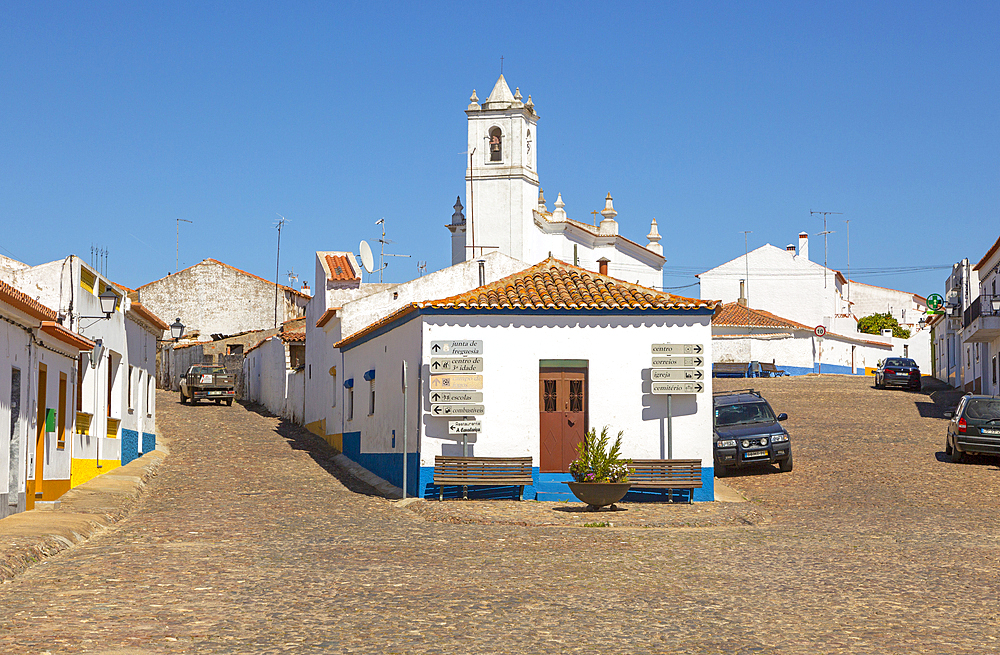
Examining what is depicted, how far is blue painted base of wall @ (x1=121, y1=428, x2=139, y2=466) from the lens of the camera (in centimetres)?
2359

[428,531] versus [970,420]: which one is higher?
[970,420]

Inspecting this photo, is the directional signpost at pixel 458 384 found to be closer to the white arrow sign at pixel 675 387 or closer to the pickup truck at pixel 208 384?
the white arrow sign at pixel 675 387

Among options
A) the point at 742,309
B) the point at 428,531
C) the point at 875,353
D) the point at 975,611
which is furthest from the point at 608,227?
the point at 975,611

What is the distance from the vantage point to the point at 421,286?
94.4ft

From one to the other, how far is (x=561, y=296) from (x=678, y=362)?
244 centimetres

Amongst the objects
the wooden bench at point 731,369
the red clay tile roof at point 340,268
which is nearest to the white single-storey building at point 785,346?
the wooden bench at point 731,369

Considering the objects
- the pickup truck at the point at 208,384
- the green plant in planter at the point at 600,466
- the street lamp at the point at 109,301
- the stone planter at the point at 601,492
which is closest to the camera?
the stone planter at the point at 601,492

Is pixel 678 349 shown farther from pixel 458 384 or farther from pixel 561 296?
pixel 458 384

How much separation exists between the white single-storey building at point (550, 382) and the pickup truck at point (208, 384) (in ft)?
79.3

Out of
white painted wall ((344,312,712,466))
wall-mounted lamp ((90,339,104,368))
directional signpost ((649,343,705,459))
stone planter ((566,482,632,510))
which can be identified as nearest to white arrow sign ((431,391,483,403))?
white painted wall ((344,312,712,466))

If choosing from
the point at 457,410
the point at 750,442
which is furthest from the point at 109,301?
the point at 750,442

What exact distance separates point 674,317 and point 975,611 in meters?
10.3

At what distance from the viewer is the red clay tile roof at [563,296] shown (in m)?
18.7

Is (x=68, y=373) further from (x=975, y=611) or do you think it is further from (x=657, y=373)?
(x=975, y=611)
